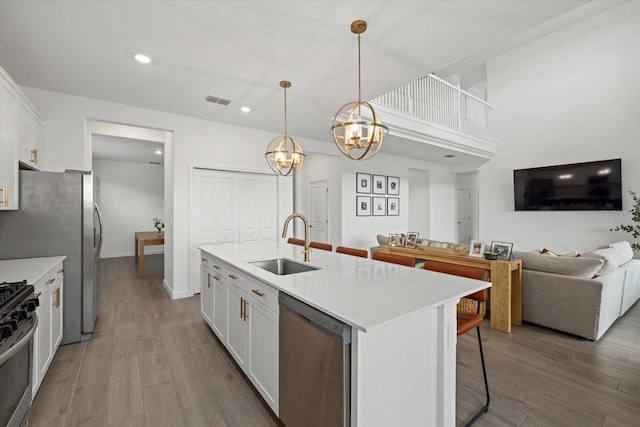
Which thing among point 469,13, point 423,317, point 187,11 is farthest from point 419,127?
point 423,317

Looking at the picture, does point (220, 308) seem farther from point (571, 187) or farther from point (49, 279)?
point (571, 187)

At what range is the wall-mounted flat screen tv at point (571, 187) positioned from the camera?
5492 mm

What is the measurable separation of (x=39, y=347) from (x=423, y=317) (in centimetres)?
258

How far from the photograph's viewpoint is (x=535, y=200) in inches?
257

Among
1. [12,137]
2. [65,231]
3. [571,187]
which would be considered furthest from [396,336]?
[571,187]

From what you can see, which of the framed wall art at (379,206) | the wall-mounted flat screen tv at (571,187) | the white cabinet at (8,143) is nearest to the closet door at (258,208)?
the framed wall art at (379,206)

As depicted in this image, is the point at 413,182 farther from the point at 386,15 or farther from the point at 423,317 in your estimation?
the point at 423,317

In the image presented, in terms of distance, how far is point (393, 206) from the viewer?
23.7ft

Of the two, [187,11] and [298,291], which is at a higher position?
[187,11]

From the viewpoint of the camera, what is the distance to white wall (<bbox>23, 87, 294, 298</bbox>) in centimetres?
340

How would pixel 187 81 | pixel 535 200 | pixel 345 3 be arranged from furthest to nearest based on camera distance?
pixel 535 200, pixel 187 81, pixel 345 3

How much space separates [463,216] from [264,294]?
9.34 meters

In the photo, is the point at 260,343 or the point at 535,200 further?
the point at 535,200

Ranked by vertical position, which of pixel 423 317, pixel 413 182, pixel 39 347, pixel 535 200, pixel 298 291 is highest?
pixel 413 182
